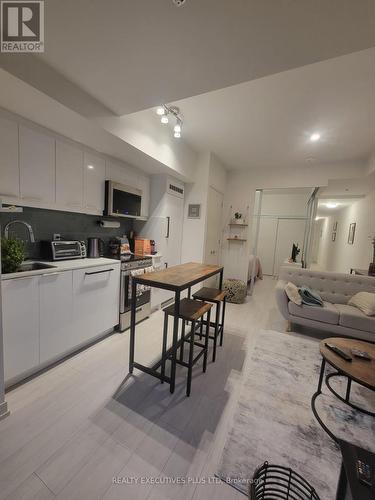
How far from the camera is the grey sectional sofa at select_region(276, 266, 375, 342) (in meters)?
2.65

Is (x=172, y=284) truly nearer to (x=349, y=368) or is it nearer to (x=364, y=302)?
(x=349, y=368)

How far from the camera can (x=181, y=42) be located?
1295 mm

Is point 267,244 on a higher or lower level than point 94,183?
lower

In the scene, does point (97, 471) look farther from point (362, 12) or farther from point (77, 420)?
point (362, 12)

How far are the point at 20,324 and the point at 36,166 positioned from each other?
1.43 meters

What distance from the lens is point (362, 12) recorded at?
40.5 inches

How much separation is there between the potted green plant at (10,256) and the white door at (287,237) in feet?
22.3

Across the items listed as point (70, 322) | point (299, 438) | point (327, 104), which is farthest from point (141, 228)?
point (299, 438)

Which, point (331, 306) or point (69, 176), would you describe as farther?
point (331, 306)

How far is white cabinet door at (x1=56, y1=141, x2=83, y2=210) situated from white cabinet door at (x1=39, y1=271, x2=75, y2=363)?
2.75ft

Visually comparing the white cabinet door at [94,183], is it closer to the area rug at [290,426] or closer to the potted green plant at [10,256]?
the potted green plant at [10,256]

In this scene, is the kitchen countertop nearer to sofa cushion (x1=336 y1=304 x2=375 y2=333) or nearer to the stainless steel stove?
the stainless steel stove

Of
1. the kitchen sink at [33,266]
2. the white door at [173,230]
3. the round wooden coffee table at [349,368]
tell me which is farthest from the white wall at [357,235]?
the kitchen sink at [33,266]

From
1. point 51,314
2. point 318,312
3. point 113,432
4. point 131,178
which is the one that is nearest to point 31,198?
point 51,314
